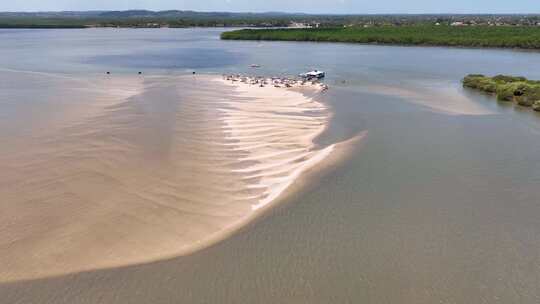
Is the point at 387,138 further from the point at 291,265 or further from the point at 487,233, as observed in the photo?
the point at 291,265

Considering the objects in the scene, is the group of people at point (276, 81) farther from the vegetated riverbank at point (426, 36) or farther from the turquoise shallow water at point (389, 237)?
the vegetated riverbank at point (426, 36)

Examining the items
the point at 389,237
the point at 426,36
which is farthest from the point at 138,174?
the point at 426,36

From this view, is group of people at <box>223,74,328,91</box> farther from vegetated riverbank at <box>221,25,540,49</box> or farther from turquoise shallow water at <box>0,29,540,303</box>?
vegetated riverbank at <box>221,25,540,49</box>

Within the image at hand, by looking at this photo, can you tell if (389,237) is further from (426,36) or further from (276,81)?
(426,36)

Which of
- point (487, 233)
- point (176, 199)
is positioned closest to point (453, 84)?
point (487, 233)

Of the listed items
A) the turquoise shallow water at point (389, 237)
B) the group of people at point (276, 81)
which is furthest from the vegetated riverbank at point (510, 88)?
the group of people at point (276, 81)

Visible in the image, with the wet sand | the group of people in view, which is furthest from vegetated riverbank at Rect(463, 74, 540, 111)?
the wet sand
